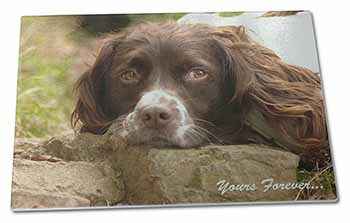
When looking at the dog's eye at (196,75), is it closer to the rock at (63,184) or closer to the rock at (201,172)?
the rock at (201,172)

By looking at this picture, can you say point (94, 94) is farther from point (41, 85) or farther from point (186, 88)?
point (186, 88)

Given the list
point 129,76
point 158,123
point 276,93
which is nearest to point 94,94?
point 129,76

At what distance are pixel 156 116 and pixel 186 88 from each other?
0.45 feet

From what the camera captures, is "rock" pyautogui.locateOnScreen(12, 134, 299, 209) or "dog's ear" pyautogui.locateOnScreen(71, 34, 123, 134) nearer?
"rock" pyautogui.locateOnScreen(12, 134, 299, 209)

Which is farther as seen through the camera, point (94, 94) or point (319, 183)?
point (94, 94)

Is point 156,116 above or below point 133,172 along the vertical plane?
above

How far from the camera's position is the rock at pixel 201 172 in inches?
53.7

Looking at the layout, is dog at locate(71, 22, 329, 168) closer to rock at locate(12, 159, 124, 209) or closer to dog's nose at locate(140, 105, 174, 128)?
dog's nose at locate(140, 105, 174, 128)

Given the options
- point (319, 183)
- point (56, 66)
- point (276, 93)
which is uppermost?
point (56, 66)

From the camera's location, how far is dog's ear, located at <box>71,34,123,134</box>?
4.84 feet

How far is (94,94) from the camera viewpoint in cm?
151

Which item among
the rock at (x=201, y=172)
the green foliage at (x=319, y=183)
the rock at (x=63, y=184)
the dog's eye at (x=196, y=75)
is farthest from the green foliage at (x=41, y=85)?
the green foliage at (x=319, y=183)

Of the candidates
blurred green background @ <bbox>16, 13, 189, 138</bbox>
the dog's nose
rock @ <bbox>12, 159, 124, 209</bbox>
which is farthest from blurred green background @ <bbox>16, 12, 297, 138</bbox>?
the dog's nose

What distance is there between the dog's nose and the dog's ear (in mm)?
120
